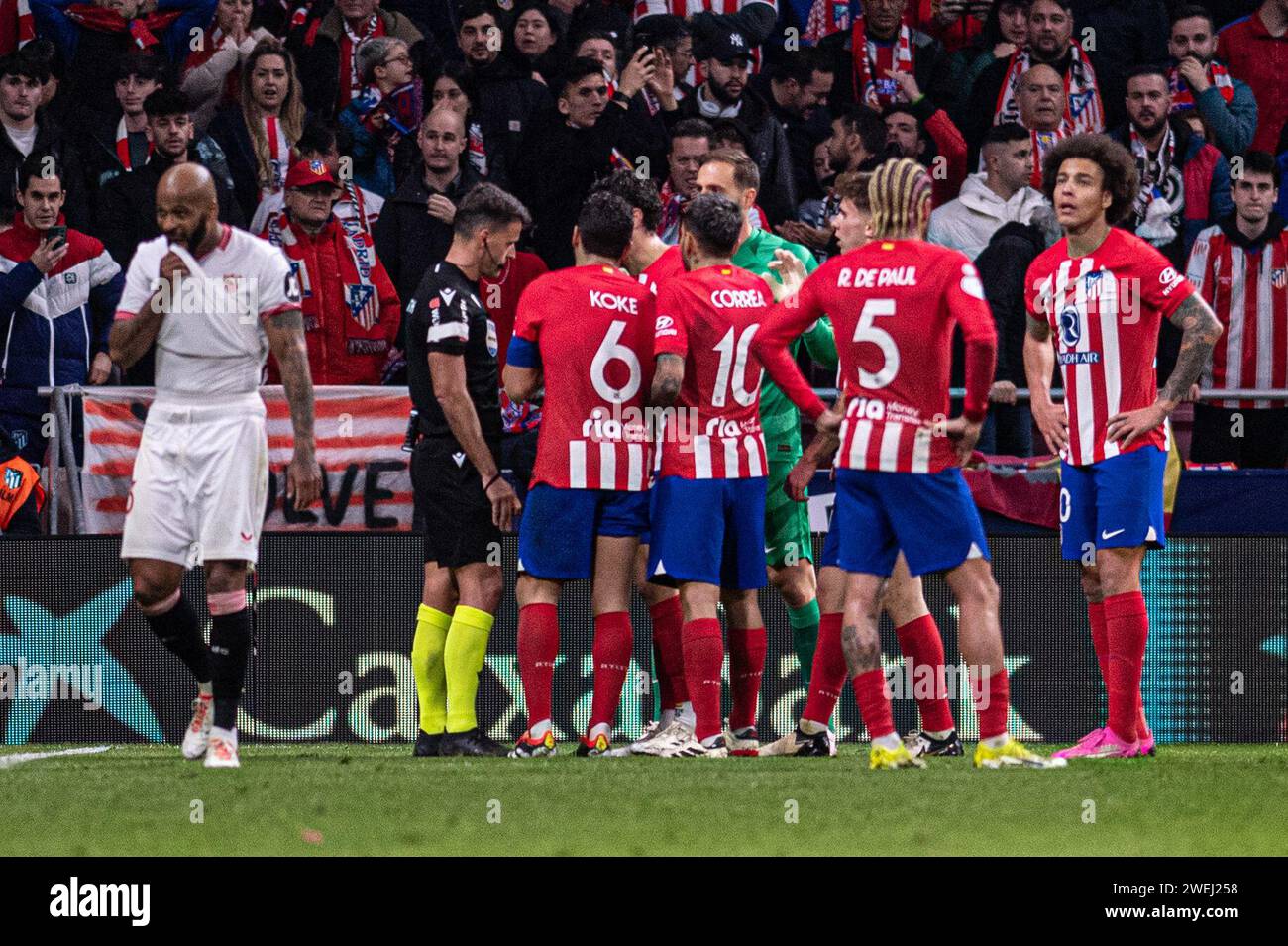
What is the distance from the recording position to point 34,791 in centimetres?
729

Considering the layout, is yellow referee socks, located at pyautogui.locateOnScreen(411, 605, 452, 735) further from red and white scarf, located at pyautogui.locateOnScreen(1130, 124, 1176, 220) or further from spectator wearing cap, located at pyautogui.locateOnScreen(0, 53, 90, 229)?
red and white scarf, located at pyautogui.locateOnScreen(1130, 124, 1176, 220)

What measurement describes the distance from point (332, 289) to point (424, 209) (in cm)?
74

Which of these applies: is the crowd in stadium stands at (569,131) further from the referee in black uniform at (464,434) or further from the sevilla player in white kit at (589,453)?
the sevilla player in white kit at (589,453)

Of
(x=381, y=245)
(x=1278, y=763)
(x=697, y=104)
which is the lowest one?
(x=1278, y=763)

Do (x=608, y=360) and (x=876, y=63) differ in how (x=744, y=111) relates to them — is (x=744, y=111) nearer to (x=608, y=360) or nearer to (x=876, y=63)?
(x=876, y=63)

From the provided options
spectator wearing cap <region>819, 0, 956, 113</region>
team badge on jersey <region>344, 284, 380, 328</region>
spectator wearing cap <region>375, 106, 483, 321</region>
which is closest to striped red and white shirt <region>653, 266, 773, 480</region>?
team badge on jersey <region>344, 284, 380, 328</region>

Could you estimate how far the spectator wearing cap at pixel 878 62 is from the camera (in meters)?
14.1

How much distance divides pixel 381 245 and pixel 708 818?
682 cm

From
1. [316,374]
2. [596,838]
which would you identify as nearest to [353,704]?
[316,374]

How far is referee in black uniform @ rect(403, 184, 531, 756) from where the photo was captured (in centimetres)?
874

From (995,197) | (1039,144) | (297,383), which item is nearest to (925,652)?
(297,383)

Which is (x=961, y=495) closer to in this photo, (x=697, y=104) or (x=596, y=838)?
(x=596, y=838)

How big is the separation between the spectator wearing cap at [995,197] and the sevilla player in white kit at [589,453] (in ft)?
15.5

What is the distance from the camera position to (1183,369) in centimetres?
825
